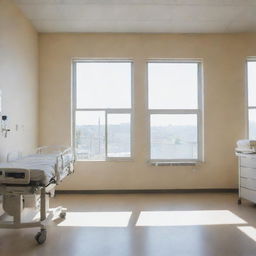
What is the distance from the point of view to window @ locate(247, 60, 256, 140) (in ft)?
17.4

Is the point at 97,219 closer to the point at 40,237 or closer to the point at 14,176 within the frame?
the point at 40,237

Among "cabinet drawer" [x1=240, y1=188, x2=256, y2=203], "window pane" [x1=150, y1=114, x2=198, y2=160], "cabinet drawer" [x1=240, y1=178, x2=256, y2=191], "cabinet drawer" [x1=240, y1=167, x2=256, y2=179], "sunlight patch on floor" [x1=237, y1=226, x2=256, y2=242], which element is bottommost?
"sunlight patch on floor" [x1=237, y1=226, x2=256, y2=242]

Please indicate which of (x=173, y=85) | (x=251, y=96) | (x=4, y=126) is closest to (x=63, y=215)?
(x=4, y=126)

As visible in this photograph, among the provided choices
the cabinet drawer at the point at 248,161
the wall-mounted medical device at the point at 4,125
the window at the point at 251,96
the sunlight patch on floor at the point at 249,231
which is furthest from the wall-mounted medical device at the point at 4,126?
the window at the point at 251,96

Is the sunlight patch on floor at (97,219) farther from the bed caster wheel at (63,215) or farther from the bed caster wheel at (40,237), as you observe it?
the bed caster wheel at (40,237)

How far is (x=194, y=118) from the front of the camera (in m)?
5.36

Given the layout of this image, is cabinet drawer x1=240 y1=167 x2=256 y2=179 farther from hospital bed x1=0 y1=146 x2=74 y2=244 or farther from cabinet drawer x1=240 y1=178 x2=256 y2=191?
hospital bed x1=0 y1=146 x2=74 y2=244

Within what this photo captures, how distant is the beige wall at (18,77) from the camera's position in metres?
3.63

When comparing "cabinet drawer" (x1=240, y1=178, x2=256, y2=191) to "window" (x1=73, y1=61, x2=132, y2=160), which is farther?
"window" (x1=73, y1=61, x2=132, y2=160)

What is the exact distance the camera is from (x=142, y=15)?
4.49 meters

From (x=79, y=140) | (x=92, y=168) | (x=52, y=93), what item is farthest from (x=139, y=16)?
(x=92, y=168)

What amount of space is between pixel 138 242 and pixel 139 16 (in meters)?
3.49

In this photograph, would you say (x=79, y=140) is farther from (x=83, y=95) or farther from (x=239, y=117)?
(x=239, y=117)

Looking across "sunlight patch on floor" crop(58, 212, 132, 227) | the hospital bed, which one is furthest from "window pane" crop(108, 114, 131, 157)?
the hospital bed
